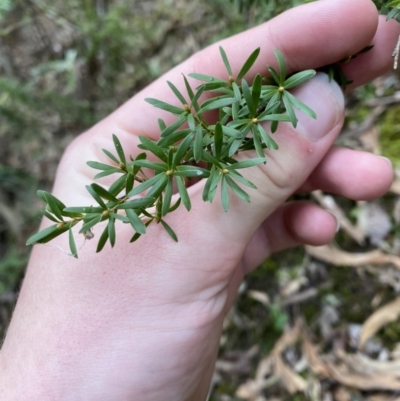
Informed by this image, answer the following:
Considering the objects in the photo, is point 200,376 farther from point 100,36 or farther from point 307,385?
point 100,36

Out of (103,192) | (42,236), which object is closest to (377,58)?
(103,192)

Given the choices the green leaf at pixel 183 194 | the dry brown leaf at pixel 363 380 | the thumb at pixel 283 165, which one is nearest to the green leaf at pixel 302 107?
the thumb at pixel 283 165

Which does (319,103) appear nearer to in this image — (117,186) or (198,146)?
(198,146)

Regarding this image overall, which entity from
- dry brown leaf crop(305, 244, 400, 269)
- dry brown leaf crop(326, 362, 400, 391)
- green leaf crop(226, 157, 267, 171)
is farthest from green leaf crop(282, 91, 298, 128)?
dry brown leaf crop(326, 362, 400, 391)

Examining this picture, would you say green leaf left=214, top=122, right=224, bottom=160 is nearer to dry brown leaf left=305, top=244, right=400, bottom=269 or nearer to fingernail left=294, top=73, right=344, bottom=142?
fingernail left=294, top=73, right=344, bottom=142

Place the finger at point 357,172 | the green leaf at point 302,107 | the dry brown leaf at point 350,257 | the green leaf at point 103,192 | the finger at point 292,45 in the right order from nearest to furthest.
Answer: the green leaf at point 103,192, the green leaf at point 302,107, the finger at point 292,45, the finger at point 357,172, the dry brown leaf at point 350,257

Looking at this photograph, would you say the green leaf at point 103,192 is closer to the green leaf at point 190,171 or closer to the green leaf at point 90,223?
the green leaf at point 90,223

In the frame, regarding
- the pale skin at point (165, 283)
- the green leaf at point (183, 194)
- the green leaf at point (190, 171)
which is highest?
→ the green leaf at point (190, 171)
